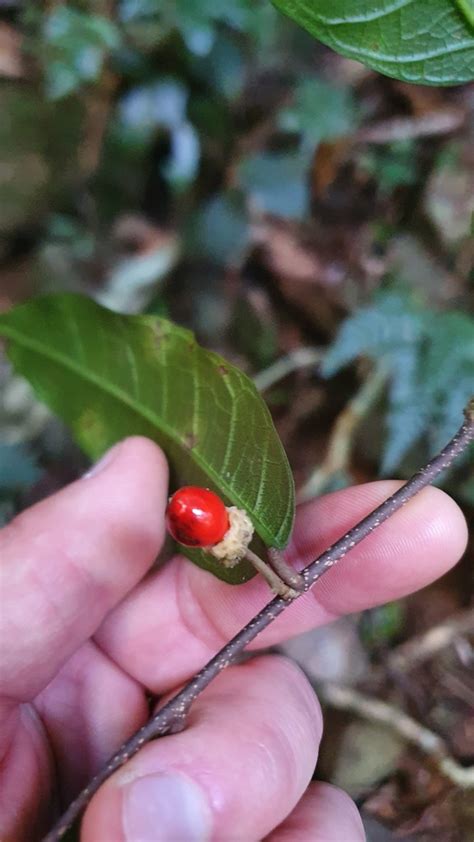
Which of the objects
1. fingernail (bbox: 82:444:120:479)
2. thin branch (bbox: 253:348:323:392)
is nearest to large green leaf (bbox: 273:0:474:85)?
fingernail (bbox: 82:444:120:479)

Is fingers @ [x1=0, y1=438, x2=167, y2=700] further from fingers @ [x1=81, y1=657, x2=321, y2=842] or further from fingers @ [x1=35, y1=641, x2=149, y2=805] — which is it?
fingers @ [x1=81, y1=657, x2=321, y2=842]

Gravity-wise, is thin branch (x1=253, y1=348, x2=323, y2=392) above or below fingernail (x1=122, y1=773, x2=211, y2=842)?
below

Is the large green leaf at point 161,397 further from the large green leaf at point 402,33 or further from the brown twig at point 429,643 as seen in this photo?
the brown twig at point 429,643

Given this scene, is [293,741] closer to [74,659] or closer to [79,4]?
[74,659]

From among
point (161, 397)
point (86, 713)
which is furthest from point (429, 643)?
point (161, 397)

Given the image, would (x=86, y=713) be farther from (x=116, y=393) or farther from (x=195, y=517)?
(x=195, y=517)

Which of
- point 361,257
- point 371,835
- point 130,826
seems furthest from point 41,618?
point 361,257
